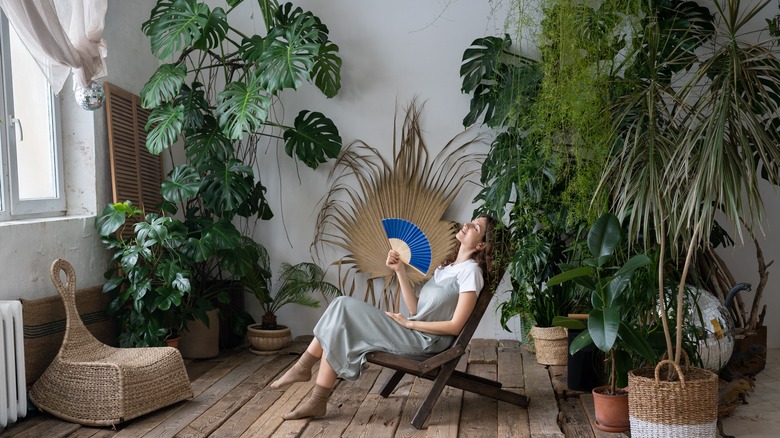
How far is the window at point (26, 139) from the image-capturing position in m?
4.15

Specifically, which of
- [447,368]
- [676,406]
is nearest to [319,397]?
[447,368]

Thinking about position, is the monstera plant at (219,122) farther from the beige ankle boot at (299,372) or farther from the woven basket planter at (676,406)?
the woven basket planter at (676,406)

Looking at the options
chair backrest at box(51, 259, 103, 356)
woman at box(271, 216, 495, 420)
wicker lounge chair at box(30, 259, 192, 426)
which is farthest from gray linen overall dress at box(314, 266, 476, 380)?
chair backrest at box(51, 259, 103, 356)

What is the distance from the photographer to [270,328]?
18.1 ft

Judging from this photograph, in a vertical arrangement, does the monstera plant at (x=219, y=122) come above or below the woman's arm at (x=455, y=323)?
above

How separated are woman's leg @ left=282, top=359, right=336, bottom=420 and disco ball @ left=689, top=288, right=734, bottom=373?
189 cm

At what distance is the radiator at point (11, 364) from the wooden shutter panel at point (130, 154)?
49.1 inches

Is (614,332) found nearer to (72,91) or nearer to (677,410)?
(677,410)

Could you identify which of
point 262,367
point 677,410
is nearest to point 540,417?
point 677,410

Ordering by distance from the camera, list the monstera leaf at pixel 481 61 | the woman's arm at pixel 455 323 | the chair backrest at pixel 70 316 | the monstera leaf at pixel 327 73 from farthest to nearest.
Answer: the monstera leaf at pixel 327 73, the monstera leaf at pixel 481 61, the chair backrest at pixel 70 316, the woman's arm at pixel 455 323

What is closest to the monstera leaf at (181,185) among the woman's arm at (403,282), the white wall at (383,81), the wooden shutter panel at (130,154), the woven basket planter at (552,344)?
the wooden shutter panel at (130,154)

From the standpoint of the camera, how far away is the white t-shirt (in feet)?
12.6

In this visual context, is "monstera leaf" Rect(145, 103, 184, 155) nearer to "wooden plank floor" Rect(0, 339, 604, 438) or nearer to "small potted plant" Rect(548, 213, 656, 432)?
"wooden plank floor" Rect(0, 339, 604, 438)

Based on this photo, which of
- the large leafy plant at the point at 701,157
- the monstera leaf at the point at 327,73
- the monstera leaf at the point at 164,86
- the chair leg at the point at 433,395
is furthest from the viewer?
the monstera leaf at the point at 327,73
